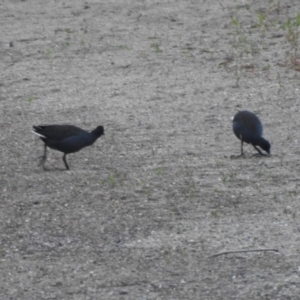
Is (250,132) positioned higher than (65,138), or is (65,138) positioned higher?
(65,138)

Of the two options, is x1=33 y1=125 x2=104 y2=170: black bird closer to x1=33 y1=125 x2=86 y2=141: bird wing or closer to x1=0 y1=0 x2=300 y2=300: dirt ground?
x1=33 y1=125 x2=86 y2=141: bird wing

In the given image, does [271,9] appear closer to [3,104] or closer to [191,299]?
[3,104]

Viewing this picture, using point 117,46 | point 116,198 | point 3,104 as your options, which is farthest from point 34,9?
point 116,198

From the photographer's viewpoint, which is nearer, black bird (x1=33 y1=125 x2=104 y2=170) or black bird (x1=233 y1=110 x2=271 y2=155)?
black bird (x1=33 y1=125 x2=104 y2=170)

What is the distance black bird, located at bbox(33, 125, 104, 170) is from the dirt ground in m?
0.21

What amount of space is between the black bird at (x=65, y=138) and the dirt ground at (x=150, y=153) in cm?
21

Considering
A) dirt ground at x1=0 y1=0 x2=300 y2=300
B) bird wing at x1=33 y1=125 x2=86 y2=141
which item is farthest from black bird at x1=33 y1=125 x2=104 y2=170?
dirt ground at x1=0 y1=0 x2=300 y2=300

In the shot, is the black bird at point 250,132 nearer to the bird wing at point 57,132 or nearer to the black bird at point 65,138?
the black bird at point 65,138

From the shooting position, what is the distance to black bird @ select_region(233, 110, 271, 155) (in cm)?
925

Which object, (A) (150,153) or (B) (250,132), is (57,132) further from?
(B) (250,132)

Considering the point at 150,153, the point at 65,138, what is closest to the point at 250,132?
the point at 150,153

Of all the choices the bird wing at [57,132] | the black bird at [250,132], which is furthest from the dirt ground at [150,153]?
the bird wing at [57,132]

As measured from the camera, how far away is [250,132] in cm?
929

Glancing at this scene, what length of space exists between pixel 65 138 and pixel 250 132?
1.54 meters
